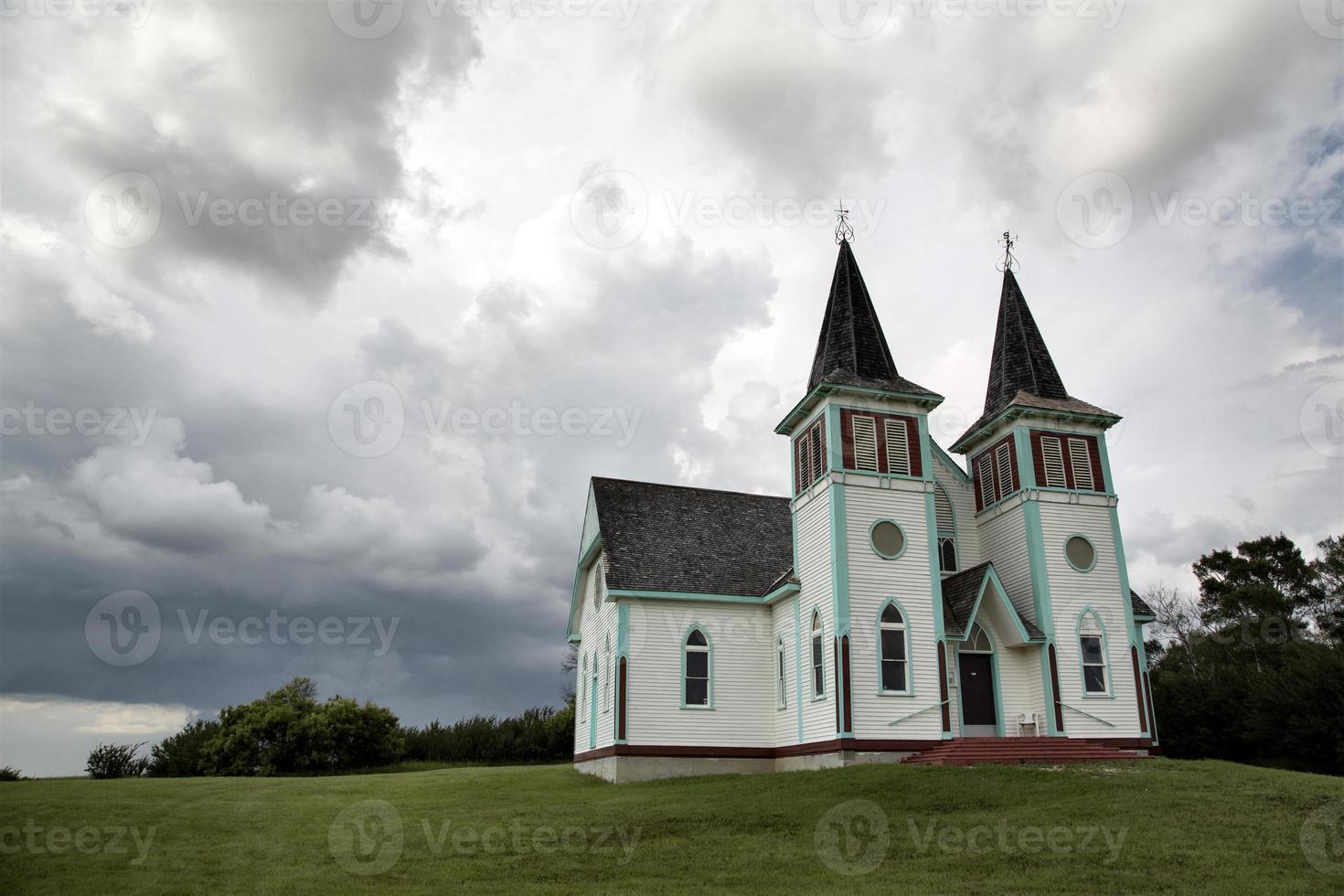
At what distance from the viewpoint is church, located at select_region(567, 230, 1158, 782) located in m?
25.2

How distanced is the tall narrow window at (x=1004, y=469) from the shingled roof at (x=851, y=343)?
11.8 feet

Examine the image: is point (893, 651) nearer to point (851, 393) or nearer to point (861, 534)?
point (861, 534)

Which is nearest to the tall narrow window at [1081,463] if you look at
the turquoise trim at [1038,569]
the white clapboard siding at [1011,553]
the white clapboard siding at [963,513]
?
the turquoise trim at [1038,569]

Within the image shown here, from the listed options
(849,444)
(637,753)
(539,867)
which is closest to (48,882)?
(539,867)

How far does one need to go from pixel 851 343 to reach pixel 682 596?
954cm

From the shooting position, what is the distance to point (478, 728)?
42.7 m

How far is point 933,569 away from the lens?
26.3 meters

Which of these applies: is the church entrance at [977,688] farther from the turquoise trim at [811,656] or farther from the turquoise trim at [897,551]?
the turquoise trim at [811,656]

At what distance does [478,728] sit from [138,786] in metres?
19.7

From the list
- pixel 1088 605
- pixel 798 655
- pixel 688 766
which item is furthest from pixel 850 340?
pixel 688 766

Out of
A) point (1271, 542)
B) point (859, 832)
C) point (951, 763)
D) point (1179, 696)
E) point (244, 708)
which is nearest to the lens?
point (859, 832)

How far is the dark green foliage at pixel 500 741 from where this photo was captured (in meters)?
42.0

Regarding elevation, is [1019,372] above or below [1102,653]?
above

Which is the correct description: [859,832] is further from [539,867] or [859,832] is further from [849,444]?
[849,444]
